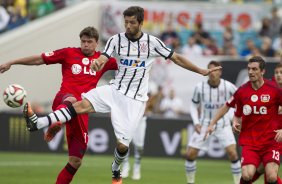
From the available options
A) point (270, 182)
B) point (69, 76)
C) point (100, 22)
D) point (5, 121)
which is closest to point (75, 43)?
point (100, 22)

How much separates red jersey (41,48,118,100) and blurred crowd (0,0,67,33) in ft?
47.4

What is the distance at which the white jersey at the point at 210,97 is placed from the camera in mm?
17172

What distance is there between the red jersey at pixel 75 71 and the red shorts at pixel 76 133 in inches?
8.9

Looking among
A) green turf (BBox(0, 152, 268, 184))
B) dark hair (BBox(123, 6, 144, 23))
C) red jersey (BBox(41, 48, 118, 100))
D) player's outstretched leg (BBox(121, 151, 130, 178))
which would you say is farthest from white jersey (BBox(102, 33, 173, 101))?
player's outstretched leg (BBox(121, 151, 130, 178))

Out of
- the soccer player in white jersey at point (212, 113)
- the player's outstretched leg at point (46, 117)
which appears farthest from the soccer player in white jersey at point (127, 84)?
the soccer player in white jersey at point (212, 113)

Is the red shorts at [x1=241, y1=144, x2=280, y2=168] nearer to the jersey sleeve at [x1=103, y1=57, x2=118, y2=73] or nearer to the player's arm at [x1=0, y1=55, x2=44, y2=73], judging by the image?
the jersey sleeve at [x1=103, y1=57, x2=118, y2=73]

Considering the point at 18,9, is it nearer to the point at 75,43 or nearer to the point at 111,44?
the point at 75,43

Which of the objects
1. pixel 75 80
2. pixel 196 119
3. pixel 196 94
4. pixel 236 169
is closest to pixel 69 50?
pixel 75 80

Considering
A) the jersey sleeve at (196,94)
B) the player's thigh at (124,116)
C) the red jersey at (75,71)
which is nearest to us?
the player's thigh at (124,116)

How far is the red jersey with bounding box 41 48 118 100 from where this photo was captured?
1363cm

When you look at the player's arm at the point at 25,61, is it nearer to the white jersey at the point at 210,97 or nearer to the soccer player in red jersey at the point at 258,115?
the soccer player in red jersey at the point at 258,115

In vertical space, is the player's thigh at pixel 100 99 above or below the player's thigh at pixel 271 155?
above

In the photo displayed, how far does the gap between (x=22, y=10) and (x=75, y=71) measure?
614 inches

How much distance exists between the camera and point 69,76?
13719 mm
